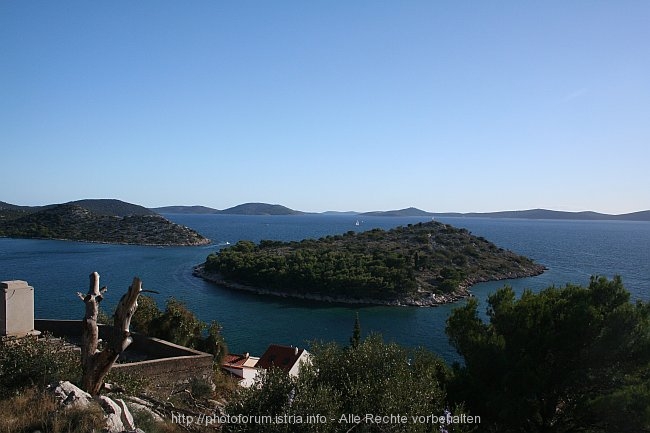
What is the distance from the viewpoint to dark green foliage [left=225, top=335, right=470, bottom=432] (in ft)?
19.7

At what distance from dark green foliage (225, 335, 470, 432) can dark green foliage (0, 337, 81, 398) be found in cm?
301

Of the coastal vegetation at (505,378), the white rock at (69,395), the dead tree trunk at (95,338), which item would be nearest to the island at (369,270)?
the coastal vegetation at (505,378)

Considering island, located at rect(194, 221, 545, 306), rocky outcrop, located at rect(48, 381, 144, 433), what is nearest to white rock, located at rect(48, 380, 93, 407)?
rocky outcrop, located at rect(48, 381, 144, 433)

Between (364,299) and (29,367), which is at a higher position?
(29,367)

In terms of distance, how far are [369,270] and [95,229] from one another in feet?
286

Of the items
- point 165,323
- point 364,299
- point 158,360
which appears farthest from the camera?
point 364,299

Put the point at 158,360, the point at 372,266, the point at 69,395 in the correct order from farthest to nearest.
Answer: the point at 372,266
the point at 158,360
the point at 69,395

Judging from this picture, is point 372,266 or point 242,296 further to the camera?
point 372,266

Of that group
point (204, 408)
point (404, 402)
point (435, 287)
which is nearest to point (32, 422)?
point (204, 408)

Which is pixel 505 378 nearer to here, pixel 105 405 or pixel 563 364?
pixel 563 364

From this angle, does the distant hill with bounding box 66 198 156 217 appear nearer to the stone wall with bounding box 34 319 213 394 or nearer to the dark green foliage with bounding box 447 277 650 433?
the stone wall with bounding box 34 319 213 394

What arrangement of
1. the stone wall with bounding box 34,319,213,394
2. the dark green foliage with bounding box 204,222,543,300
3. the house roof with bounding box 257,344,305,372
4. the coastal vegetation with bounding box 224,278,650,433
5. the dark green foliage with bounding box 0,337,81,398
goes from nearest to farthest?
the coastal vegetation with bounding box 224,278,650,433 → the dark green foliage with bounding box 0,337,81,398 → the stone wall with bounding box 34,319,213,394 → the house roof with bounding box 257,344,305,372 → the dark green foliage with bounding box 204,222,543,300

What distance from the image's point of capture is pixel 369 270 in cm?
5450

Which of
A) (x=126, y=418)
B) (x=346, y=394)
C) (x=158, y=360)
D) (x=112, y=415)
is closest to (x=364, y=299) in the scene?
(x=158, y=360)
